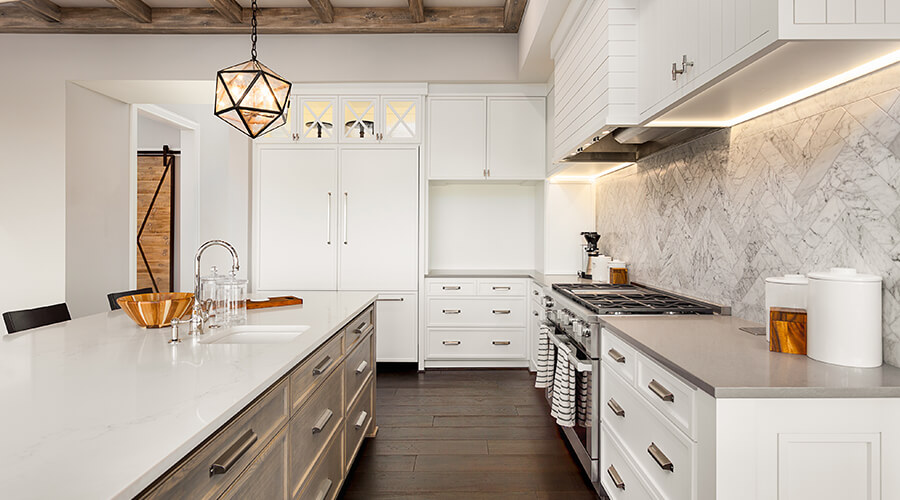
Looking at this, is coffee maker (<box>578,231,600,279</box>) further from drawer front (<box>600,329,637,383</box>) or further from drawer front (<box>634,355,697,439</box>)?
drawer front (<box>634,355,697,439</box>)

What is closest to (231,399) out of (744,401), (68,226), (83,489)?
(83,489)

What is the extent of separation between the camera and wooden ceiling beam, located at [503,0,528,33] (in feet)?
12.1

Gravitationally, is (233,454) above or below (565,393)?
above

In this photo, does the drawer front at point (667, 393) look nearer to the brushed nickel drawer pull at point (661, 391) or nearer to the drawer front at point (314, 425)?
the brushed nickel drawer pull at point (661, 391)

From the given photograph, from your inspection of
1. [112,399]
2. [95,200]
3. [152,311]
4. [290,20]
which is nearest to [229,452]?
[112,399]

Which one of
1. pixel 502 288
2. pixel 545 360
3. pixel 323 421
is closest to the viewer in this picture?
pixel 323 421

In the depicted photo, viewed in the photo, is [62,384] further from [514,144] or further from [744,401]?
[514,144]

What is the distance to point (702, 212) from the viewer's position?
235cm

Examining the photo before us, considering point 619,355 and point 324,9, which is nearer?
point 619,355

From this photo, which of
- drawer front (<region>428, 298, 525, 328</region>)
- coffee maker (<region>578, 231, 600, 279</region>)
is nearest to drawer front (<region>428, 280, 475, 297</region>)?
drawer front (<region>428, 298, 525, 328</region>)

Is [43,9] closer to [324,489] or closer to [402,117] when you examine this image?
[402,117]

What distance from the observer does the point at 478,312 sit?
4246 mm

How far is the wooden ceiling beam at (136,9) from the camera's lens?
372cm

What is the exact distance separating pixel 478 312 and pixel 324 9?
278cm
